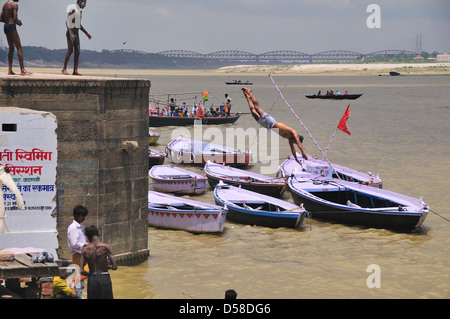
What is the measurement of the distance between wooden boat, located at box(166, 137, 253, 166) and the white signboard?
19166 mm

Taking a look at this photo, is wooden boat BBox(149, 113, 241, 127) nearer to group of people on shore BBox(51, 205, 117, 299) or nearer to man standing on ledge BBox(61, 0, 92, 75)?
man standing on ledge BBox(61, 0, 92, 75)

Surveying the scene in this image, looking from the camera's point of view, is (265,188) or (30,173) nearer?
(30,173)

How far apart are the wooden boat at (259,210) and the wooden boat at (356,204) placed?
1.40m

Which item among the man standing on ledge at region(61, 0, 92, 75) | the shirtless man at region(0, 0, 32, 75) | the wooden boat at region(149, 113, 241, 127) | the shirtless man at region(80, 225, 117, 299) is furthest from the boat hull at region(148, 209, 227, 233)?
the wooden boat at region(149, 113, 241, 127)

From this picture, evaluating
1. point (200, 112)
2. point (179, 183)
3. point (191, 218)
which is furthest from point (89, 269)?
point (200, 112)

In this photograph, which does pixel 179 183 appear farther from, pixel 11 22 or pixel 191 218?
pixel 11 22

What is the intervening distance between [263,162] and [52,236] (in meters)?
22.5

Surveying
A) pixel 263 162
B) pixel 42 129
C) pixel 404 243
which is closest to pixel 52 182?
pixel 42 129

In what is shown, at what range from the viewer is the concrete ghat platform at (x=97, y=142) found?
14141 mm

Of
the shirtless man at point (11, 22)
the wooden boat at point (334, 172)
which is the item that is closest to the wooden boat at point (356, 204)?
the wooden boat at point (334, 172)

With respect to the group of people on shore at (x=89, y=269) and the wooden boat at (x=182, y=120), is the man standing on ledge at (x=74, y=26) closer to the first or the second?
the group of people on shore at (x=89, y=269)

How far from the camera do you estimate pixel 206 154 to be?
33.6 meters

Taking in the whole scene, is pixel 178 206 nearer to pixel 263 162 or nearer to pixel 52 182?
pixel 52 182

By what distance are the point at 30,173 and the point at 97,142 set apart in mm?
1549
